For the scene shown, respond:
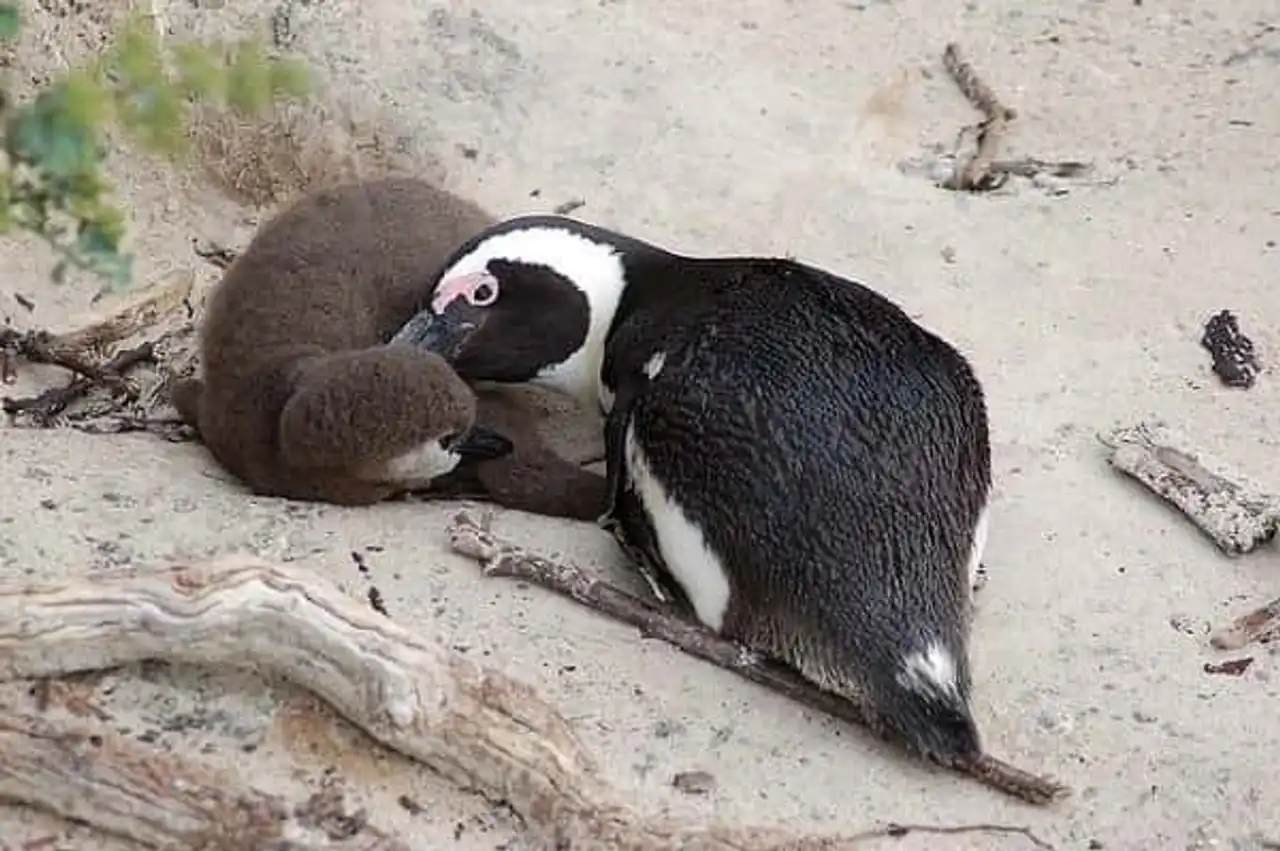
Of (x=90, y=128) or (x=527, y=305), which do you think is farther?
(x=527, y=305)

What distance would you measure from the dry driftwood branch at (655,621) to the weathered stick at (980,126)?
1.92 metres

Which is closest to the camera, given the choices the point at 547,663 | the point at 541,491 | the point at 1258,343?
the point at 547,663

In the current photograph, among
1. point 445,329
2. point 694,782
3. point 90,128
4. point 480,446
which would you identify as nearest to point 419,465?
point 480,446

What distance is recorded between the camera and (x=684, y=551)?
320cm

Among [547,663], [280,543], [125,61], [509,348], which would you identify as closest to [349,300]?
[509,348]

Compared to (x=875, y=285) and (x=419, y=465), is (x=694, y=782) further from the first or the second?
(x=875, y=285)

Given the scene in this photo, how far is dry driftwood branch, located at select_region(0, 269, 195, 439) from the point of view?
375 cm

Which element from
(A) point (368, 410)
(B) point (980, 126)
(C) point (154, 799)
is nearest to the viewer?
(C) point (154, 799)

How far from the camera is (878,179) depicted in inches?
188

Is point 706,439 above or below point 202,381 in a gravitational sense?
above

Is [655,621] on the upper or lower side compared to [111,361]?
upper

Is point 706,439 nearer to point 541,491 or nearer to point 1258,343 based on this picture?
point 541,491

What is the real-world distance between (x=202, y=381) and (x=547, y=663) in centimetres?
114

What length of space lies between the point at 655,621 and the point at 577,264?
91cm
